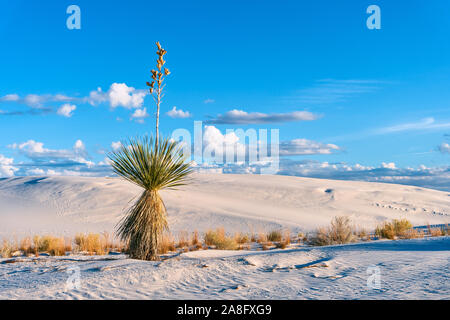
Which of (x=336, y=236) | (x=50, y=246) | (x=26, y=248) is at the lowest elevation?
(x=26, y=248)

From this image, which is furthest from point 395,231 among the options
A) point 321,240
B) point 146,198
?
point 146,198

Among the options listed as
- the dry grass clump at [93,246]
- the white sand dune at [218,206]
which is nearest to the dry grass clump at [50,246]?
the dry grass clump at [93,246]

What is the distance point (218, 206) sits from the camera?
87.5ft

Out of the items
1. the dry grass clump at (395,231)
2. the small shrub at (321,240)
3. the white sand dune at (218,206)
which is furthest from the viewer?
the white sand dune at (218,206)

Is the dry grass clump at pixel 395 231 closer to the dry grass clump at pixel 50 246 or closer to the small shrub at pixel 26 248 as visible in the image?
the dry grass clump at pixel 50 246

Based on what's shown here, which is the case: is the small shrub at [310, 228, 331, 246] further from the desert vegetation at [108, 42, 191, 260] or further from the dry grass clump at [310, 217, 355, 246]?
the desert vegetation at [108, 42, 191, 260]

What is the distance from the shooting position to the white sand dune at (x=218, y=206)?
21016mm

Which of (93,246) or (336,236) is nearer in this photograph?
(93,246)

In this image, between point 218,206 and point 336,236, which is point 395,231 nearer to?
point 336,236

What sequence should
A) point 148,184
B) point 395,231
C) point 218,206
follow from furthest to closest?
point 218,206 → point 395,231 → point 148,184

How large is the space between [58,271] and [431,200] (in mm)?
33717
